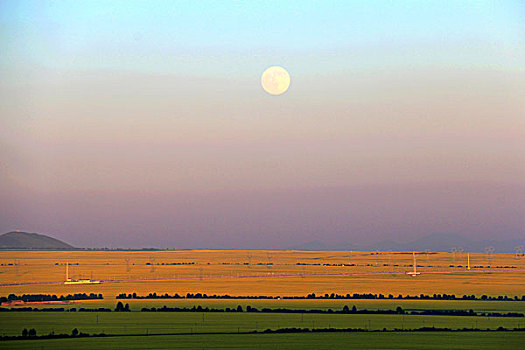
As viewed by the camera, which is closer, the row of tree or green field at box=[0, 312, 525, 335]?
green field at box=[0, 312, 525, 335]

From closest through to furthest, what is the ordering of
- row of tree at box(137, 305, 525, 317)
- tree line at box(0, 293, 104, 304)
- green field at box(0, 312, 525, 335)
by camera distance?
green field at box(0, 312, 525, 335) → row of tree at box(137, 305, 525, 317) → tree line at box(0, 293, 104, 304)

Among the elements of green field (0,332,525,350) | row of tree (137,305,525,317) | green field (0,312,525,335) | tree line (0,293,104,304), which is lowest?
green field (0,332,525,350)

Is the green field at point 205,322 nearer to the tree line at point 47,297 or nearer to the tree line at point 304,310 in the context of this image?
the tree line at point 304,310

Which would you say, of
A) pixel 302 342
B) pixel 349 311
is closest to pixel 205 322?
pixel 302 342

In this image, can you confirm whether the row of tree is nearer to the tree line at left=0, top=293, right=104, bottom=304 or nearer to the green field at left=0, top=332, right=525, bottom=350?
the green field at left=0, top=332, right=525, bottom=350

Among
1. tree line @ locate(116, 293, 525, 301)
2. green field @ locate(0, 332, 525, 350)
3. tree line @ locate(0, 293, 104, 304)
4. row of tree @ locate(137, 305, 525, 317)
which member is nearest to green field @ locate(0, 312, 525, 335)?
row of tree @ locate(137, 305, 525, 317)

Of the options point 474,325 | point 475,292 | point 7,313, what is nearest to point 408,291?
point 475,292

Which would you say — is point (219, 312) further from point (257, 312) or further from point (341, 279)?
point (341, 279)

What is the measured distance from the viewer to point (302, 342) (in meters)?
63.3

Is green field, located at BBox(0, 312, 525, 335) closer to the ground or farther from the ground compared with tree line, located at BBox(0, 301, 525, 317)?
closer to the ground

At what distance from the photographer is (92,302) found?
358 feet

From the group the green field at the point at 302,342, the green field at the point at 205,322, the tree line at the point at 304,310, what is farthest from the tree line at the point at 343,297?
the green field at the point at 302,342

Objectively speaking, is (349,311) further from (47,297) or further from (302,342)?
(47,297)

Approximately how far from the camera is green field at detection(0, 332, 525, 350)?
6125 cm
